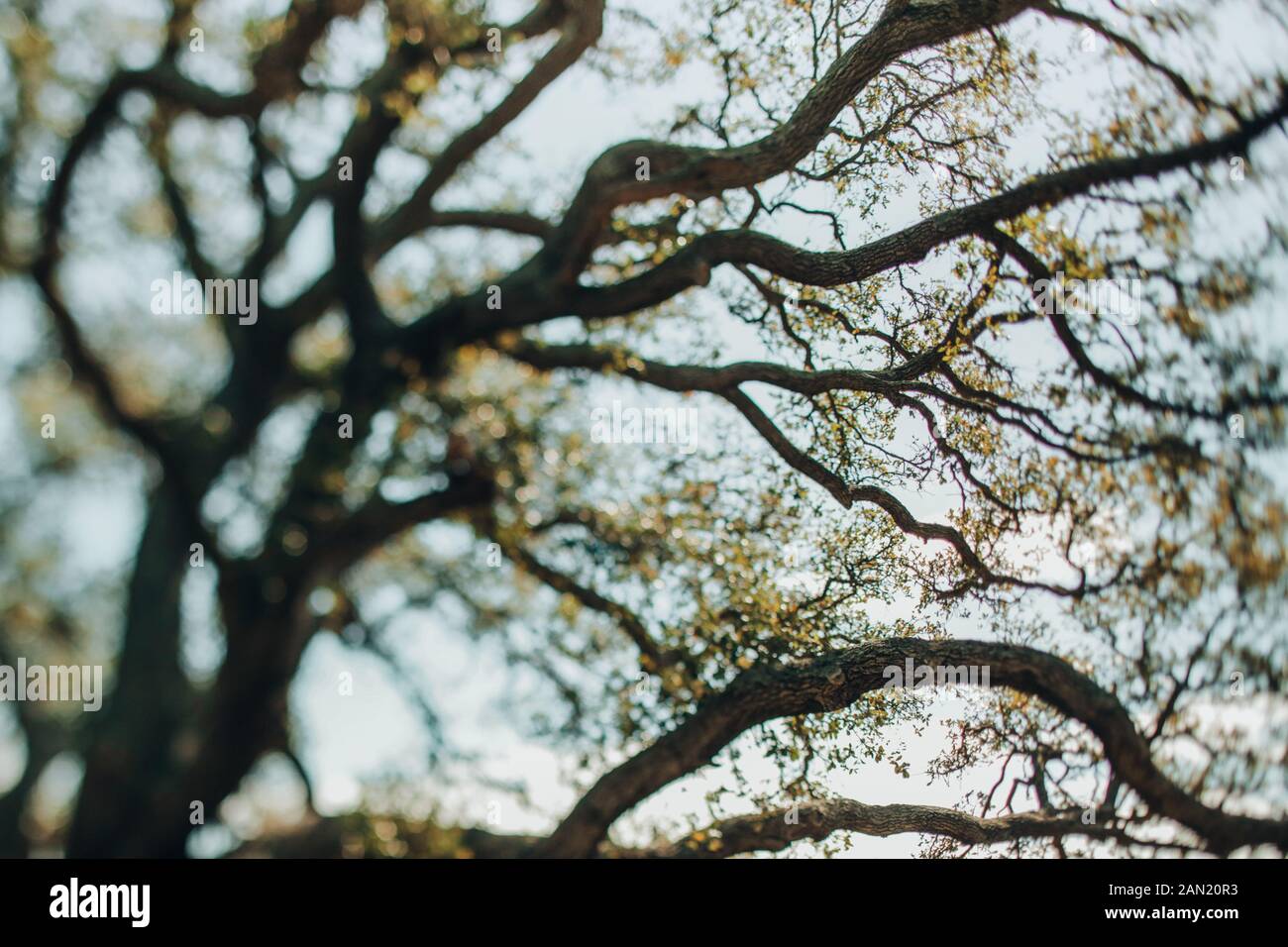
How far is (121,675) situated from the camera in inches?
258

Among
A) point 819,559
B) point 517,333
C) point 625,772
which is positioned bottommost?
point 625,772

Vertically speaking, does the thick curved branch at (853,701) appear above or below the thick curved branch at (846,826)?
above

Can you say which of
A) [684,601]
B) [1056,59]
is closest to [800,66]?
[1056,59]

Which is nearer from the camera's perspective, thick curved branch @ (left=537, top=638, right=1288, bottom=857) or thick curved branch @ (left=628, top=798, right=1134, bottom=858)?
thick curved branch @ (left=537, top=638, right=1288, bottom=857)

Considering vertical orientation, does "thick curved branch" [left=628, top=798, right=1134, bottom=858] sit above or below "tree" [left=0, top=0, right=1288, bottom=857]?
below

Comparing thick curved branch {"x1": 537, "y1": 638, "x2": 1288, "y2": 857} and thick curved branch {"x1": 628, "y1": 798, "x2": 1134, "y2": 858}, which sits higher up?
thick curved branch {"x1": 537, "y1": 638, "x2": 1288, "y2": 857}

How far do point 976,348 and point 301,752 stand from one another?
666 cm

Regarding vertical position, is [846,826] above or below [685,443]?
below

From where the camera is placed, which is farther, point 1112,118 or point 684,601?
point 684,601

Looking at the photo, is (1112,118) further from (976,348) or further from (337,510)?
(337,510)

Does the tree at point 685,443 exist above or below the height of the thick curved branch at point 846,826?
above

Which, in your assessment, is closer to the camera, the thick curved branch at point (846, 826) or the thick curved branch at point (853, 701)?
the thick curved branch at point (853, 701)
